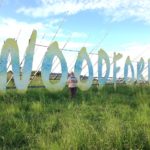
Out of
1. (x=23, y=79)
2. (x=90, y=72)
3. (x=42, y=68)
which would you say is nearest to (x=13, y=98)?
(x=23, y=79)

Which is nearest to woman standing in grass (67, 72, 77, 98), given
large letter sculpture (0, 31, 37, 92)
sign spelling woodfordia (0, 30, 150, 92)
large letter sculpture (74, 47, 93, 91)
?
sign spelling woodfordia (0, 30, 150, 92)

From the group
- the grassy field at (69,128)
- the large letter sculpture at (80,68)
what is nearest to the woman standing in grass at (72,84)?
the large letter sculpture at (80,68)

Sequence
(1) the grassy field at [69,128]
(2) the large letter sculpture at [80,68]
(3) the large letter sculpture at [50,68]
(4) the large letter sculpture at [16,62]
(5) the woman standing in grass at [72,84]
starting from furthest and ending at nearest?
(2) the large letter sculpture at [80,68]
(5) the woman standing in grass at [72,84]
(3) the large letter sculpture at [50,68]
(4) the large letter sculpture at [16,62]
(1) the grassy field at [69,128]

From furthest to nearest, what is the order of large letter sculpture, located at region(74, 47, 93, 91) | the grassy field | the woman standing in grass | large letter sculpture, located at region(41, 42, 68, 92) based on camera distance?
large letter sculpture, located at region(74, 47, 93, 91) < the woman standing in grass < large letter sculpture, located at region(41, 42, 68, 92) < the grassy field

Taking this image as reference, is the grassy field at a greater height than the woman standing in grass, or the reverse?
the woman standing in grass

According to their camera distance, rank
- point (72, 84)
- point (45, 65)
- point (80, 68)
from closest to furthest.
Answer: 1. point (45, 65)
2. point (72, 84)
3. point (80, 68)

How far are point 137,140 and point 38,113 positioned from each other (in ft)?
13.3

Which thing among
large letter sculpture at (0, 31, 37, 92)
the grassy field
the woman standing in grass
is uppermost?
large letter sculpture at (0, 31, 37, 92)

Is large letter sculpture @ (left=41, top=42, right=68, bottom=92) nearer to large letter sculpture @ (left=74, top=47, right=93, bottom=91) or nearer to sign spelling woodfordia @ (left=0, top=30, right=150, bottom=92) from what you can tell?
sign spelling woodfordia @ (left=0, top=30, right=150, bottom=92)

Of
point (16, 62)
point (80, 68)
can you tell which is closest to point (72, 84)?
point (80, 68)

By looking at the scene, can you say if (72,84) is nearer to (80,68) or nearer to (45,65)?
(45,65)

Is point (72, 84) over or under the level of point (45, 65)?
under

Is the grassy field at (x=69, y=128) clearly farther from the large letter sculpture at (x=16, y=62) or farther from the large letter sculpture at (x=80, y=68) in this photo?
the large letter sculpture at (x=80, y=68)

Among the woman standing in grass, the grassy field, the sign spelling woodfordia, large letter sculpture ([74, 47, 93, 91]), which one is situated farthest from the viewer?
large letter sculpture ([74, 47, 93, 91])
